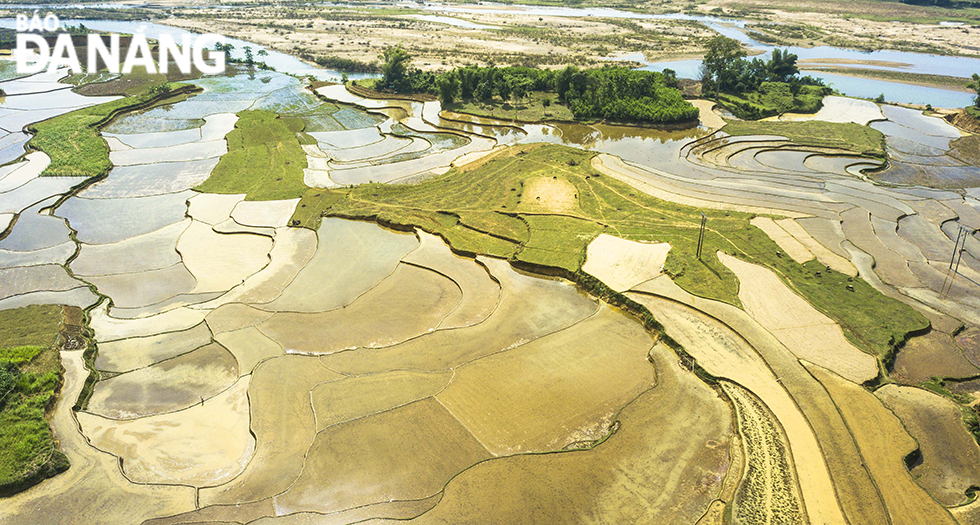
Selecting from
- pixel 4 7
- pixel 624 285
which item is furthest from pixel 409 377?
pixel 4 7

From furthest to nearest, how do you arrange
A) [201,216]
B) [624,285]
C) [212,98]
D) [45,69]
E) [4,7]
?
[4,7] < [45,69] < [212,98] < [201,216] < [624,285]

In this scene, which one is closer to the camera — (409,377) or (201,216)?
(409,377)

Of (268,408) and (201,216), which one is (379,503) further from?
(201,216)

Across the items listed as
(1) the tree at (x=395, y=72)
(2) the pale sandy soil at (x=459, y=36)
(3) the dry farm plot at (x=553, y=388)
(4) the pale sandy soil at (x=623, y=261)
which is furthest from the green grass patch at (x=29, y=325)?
(2) the pale sandy soil at (x=459, y=36)

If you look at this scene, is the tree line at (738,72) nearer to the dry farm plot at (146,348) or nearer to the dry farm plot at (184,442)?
the dry farm plot at (146,348)

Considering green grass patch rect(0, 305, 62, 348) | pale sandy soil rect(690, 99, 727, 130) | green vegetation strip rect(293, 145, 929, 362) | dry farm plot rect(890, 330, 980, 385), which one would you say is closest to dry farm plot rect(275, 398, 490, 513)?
green vegetation strip rect(293, 145, 929, 362)

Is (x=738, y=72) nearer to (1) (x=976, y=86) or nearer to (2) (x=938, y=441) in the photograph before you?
(1) (x=976, y=86)

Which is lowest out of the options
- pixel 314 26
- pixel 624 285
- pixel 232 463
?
pixel 232 463

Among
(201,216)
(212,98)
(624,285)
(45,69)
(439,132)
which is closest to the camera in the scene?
(624,285)

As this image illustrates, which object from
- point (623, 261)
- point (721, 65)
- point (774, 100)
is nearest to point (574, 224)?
point (623, 261)
